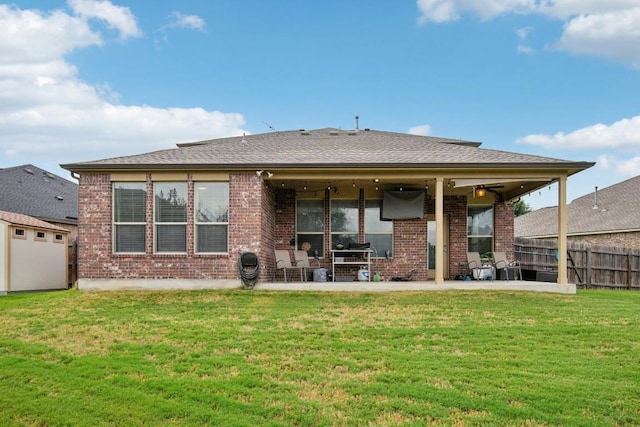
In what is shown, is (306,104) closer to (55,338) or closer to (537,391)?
(55,338)

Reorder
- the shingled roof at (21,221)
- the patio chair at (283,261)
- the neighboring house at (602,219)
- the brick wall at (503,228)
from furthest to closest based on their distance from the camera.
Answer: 1. the neighboring house at (602,219)
2. the brick wall at (503,228)
3. the shingled roof at (21,221)
4. the patio chair at (283,261)

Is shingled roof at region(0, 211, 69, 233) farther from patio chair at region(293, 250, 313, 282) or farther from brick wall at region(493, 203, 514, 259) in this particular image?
brick wall at region(493, 203, 514, 259)

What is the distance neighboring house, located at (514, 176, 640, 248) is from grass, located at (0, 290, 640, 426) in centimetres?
1306

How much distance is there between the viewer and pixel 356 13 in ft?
52.9

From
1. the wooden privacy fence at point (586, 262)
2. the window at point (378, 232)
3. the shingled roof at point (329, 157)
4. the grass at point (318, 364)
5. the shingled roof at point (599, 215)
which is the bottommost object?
the grass at point (318, 364)

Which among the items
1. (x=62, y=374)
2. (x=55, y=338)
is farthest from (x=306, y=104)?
(x=62, y=374)

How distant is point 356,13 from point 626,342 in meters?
11.6

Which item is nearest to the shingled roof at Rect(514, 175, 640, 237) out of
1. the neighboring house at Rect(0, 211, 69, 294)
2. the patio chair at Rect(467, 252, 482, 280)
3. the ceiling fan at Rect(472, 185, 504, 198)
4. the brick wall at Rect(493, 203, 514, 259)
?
the brick wall at Rect(493, 203, 514, 259)

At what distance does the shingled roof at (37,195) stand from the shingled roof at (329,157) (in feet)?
30.9

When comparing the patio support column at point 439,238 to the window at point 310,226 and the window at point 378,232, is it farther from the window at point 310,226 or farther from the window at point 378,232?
the window at point 310,226

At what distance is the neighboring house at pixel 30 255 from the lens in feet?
48.7

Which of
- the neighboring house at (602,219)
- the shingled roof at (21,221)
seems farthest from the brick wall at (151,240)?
the neighboring house at (602,219)

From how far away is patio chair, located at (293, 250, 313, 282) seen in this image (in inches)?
535

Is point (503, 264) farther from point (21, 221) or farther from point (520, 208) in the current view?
point (520, 208)
